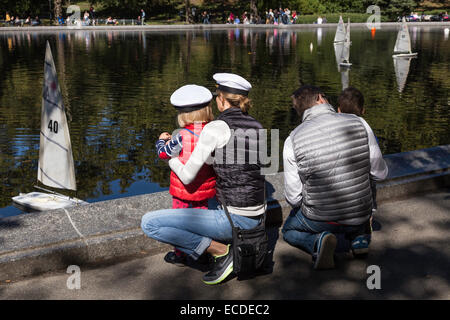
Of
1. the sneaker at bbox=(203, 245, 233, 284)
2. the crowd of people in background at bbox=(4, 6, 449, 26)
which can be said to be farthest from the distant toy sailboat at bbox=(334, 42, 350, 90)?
the crowd of people in background at bbox=(4, 6, 449, 26)

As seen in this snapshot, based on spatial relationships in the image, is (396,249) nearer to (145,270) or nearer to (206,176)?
(206,176)

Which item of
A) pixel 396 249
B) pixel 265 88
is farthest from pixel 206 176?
pixel 265 88

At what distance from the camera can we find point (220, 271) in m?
4.26

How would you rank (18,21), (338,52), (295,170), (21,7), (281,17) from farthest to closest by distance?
1. (281,17)
2. (21,7)
3. (18,21)
4. (338,52)
5. (295,170)

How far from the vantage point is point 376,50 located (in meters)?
36.3

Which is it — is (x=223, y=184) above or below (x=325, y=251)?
above

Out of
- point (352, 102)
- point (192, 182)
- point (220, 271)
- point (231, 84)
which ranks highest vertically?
point (231, 84)

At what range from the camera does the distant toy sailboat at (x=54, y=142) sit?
6883 mm

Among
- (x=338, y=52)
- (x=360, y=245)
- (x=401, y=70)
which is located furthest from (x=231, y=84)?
(x=338, y=52)

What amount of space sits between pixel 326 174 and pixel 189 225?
118 cm

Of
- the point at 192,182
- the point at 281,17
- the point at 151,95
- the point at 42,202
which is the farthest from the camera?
the point at 281,17

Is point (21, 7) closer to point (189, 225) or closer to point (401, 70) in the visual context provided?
point (401, 70)

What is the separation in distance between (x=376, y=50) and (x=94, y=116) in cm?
2599

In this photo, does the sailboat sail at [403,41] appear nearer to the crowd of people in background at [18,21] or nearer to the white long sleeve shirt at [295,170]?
the white long sleeve shirt at [295,170]
